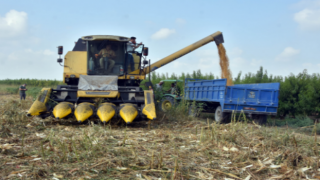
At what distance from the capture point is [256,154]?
4.41 meters

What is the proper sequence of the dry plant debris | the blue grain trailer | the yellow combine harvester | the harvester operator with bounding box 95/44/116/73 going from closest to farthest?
the dry plant debris < the yellow combine harvester < the harvester operator with bounding box 95/44/116/73 < the blue grain trailer

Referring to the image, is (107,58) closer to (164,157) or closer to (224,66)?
(224,66)

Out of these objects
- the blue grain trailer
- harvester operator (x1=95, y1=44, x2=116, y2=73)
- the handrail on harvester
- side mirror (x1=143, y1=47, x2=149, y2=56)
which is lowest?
the blue grain trailer

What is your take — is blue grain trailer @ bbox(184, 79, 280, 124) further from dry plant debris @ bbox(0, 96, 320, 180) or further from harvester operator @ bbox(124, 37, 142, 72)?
dry plant debris @ bbox(0, 96, 320, 180)

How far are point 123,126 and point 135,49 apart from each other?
3092mm

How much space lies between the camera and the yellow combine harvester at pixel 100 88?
22.0 ft

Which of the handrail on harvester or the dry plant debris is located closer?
the dry plant debris

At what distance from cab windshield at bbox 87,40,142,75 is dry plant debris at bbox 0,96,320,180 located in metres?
3.63

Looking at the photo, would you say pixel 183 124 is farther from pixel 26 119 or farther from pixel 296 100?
pixel 296 100

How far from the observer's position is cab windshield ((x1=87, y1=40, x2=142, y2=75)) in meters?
8.98

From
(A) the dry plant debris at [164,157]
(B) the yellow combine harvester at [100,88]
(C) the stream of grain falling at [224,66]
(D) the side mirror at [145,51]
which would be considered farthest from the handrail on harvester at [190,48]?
(A) the dry plant debris at [164,157]

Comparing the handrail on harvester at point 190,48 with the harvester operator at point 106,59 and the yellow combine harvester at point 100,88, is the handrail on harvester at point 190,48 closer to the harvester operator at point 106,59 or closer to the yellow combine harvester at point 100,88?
the yellow combine harvester at point 100,88

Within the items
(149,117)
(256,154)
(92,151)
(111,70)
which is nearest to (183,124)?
(149,117)

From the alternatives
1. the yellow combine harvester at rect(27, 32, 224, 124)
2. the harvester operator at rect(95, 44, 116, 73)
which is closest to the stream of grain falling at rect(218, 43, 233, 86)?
the yellow combine harvester at rect(27, 32, 224, 124)
